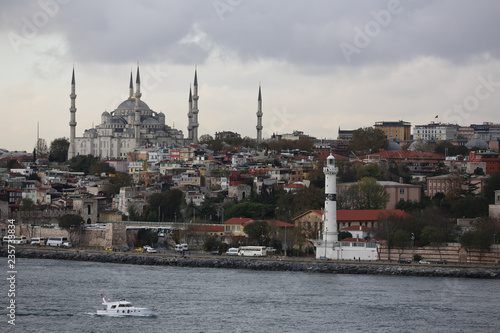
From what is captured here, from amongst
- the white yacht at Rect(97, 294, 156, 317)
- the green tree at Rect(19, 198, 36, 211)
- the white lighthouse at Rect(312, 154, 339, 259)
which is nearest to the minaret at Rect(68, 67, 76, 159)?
the green tree at Rect(19, 198, 36, 211)

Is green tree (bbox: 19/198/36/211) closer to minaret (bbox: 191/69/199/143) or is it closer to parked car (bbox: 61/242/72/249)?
parked car (bbox: 61/242/72/249)

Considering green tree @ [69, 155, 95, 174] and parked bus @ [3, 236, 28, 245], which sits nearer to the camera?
parked bus @ [3, 236, 28, 245]

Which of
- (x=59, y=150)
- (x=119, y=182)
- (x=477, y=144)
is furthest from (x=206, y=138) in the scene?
(x=119, y=182)

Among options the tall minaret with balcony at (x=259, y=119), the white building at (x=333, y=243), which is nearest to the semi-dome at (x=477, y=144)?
the tall minaret with balcony at (x=259, y=119)

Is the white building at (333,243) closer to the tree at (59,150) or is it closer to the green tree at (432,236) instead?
the green tree at (432,236)

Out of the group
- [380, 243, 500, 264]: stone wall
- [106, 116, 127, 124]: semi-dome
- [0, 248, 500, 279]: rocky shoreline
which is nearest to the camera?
[0, 248, 500, 279]: rocky shoreline

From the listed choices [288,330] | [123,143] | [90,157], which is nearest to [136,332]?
[288,330]

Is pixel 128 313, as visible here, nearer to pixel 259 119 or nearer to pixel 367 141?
pixel 367 141
